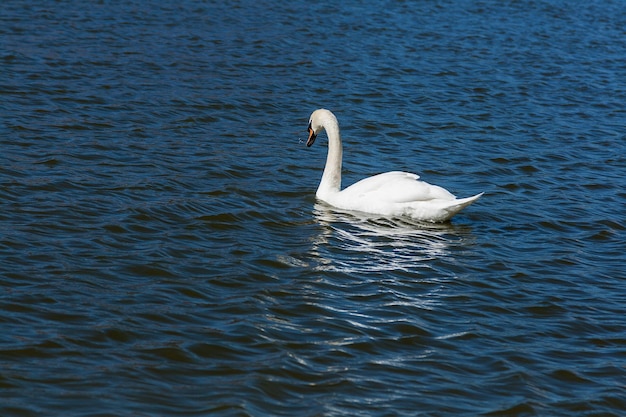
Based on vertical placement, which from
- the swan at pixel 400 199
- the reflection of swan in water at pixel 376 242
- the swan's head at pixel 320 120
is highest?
the swan's head at pixel 320 120

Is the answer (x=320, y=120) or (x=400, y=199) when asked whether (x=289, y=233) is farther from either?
(x=320, y=120)

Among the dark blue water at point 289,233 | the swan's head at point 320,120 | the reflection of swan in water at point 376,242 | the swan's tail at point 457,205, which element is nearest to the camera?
the dark blue water at point 289,233

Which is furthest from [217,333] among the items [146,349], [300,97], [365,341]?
[300,97]

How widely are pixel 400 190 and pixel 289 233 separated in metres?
1.27

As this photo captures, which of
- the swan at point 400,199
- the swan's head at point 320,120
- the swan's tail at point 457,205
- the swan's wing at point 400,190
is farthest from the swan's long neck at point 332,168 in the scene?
the swan's tail at point 457,205

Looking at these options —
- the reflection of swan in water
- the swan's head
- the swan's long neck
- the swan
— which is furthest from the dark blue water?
the swan's head

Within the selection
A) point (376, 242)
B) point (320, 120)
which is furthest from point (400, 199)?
point (320, 120)

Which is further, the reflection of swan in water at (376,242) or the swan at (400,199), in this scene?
the swan at (400,199)

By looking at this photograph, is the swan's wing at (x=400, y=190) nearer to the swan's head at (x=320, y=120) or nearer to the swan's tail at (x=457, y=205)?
the swan's tail at (x=457, y=205)

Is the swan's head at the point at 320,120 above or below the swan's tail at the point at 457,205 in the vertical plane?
above

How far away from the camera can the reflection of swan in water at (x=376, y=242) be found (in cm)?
934

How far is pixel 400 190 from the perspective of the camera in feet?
35.0

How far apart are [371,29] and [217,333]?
15.5 meters

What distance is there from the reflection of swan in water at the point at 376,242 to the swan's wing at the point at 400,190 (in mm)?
237
